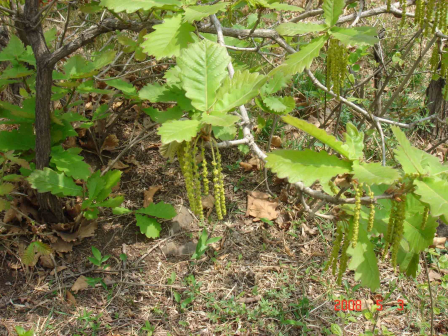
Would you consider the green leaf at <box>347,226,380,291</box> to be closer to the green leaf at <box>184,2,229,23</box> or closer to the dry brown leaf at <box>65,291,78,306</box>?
the green leaf at <box>184,2,229,23</box>

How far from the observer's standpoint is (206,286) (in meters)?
2.74

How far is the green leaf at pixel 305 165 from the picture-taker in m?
1.33

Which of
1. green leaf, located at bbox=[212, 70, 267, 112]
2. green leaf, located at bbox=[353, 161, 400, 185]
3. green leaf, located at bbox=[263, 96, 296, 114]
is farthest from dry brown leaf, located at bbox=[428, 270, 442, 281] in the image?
green leaf, located at bbox=[212, 70, 267, 112]

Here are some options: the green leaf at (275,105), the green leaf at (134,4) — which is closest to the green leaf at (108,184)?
the green leaf at (275,105)

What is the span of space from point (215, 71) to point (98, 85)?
236cm

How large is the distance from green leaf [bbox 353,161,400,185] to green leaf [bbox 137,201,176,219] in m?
1.74

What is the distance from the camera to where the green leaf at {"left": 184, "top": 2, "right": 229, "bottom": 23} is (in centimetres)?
145

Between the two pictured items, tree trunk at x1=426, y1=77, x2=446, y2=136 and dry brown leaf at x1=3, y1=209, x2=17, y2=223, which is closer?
dry brown leaf at x1=3, y1=209, x2=17, y2=223

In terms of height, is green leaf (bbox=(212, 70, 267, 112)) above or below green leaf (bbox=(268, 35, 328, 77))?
below

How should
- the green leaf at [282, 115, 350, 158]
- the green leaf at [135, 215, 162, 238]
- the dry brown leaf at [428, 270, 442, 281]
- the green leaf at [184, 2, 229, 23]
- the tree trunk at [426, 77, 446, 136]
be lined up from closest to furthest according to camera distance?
the green leaf at [282, 115, 350, 158], the green leaf at [184, 2, 229, 23], the green leaf at [135, 215, 162, 238], the dry brown leaf at [428, 270, 442, 281], the tree trunk at [426, 77, 446, 136]

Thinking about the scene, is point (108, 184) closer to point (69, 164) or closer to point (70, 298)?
point (69, 164)

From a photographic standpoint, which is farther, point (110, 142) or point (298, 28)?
point (110, 142)

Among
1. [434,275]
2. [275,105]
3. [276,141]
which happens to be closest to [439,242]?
[434,275]

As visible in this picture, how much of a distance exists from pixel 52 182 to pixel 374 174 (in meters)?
1.94
